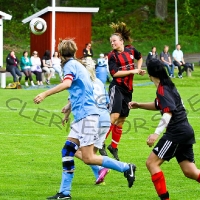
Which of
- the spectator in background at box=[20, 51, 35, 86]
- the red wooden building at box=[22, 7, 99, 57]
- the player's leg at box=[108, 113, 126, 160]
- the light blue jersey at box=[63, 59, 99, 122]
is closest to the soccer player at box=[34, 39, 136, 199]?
the light blue jersey at box=[63, 59, 99, 122]

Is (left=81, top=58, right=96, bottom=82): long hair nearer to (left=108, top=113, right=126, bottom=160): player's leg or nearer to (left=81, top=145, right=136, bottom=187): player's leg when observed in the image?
(left=81, top=145, right=136, bottom=187): player's leg

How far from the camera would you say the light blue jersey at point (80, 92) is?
8.62 meters

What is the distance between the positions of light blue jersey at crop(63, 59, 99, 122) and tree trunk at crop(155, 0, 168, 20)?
4640 centimetres

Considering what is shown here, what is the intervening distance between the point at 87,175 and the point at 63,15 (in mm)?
30894

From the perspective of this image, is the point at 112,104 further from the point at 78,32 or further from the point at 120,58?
the point at 78,32

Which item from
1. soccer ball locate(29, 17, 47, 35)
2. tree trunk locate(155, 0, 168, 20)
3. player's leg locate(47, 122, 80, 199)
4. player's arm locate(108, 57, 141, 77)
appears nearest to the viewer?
player's leg locate(47, 122, 80, 199)

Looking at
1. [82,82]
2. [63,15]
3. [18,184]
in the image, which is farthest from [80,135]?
[63,15]

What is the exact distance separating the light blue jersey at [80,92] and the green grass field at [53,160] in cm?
111

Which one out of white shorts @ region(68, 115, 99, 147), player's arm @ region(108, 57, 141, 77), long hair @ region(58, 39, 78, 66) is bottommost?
white shorts @ region(68, 115, 99, 147)

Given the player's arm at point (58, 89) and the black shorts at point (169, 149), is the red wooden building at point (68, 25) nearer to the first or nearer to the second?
the player's arm at point (58, 89)

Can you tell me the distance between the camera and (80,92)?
867 centimetres

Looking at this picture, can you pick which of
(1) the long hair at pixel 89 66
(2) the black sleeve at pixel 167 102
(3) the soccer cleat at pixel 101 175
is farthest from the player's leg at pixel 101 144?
(2) the black sleeve at pixel 167 102

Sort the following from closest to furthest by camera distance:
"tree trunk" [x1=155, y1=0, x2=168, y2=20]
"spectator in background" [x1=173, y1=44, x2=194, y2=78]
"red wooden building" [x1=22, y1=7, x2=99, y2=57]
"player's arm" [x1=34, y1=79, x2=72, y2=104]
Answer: "player's arm" [x1=34, y1=79, x2=72, y2=104], "spectator in background" [x1=173, y1=44, x2=194, y2=78], "red wooden building" [x1=22, y1=7, x2=99, y2=57], "tree trunk" [x1=155, y1=0, x2=168, y2=20]

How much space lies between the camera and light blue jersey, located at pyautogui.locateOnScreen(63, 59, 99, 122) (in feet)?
28.3
